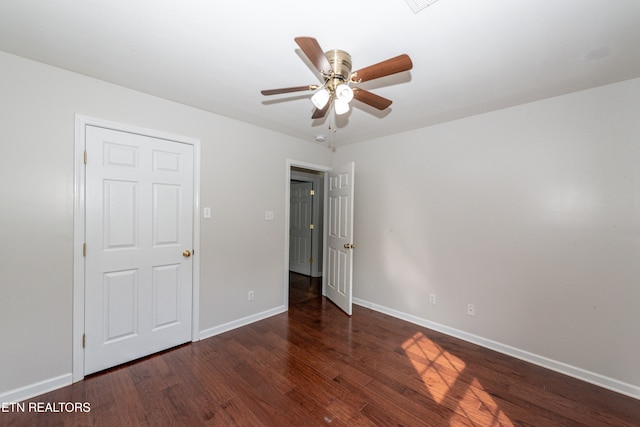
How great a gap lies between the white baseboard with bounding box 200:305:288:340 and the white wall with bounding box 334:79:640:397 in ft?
4.93

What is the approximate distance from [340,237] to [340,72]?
91.5 inches

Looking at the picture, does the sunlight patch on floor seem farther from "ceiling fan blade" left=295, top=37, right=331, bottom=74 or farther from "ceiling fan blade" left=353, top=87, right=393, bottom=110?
"ceiling fan blade" left=295, top=37, right=331, bottom=74

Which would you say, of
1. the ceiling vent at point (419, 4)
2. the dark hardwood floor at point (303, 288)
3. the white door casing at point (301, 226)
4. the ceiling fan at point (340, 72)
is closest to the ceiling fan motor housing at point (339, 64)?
the ceiling fan at point (340, 72)

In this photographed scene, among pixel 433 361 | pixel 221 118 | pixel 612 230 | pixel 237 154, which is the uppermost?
pixel 221 118

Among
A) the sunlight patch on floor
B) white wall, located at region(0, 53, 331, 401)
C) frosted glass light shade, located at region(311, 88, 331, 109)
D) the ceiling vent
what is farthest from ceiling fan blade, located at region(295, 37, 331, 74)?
the sunlight patch on floor

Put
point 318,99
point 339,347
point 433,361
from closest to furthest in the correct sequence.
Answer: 1. point 318,99
2. point 433,361
3. point 339,347

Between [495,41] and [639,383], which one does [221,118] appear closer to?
[495,41]

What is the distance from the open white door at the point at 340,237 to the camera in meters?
3.38

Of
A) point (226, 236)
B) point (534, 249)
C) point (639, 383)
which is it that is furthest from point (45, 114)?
point (639, 383)

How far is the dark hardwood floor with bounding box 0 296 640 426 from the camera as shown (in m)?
1.72

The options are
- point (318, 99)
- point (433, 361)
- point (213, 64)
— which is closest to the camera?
point (318, 99)

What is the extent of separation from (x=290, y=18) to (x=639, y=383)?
3.57m

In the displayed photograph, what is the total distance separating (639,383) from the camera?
6.42 feet

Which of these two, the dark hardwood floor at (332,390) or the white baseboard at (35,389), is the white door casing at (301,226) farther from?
the white baseboard at (35,389)
